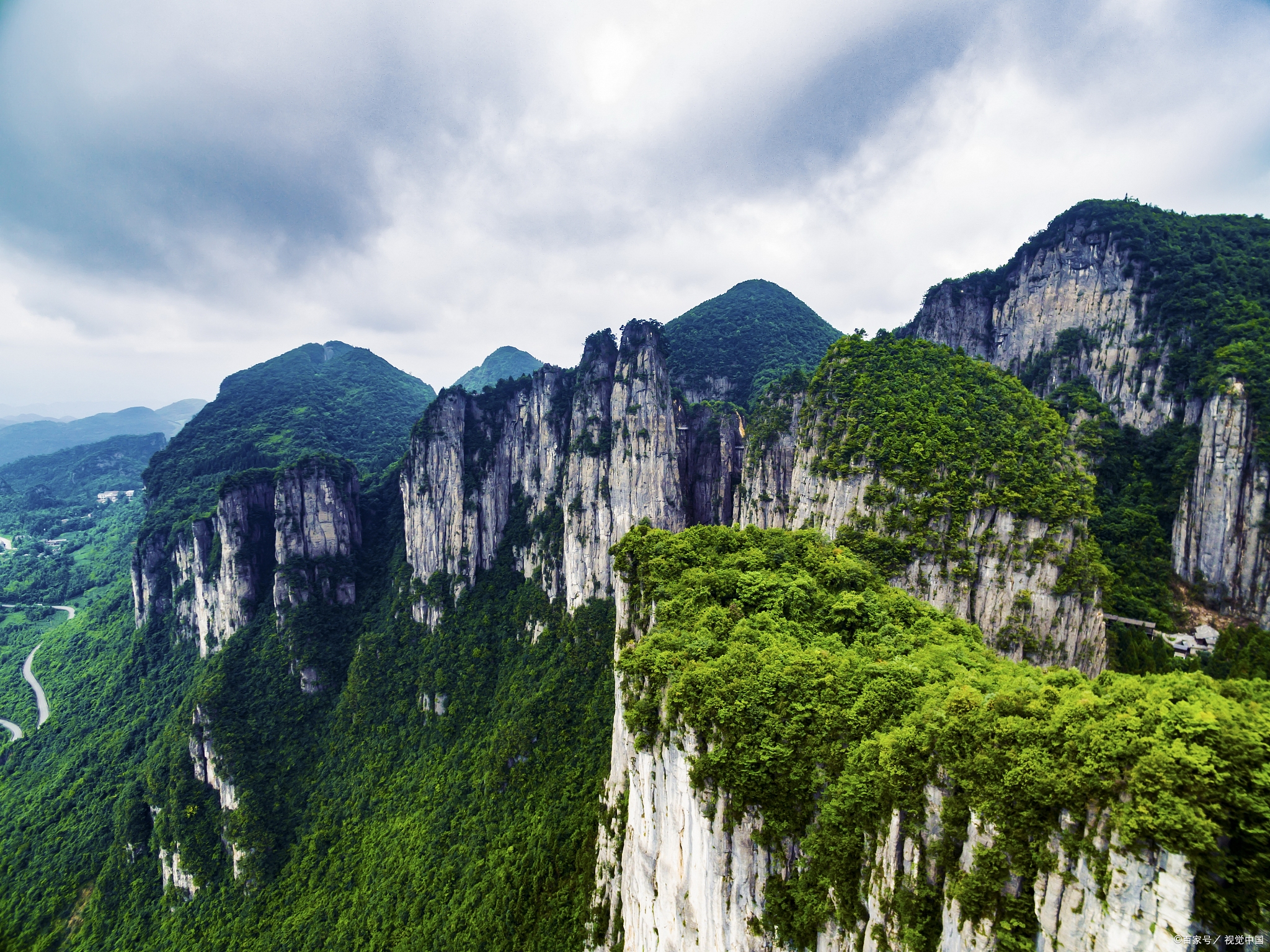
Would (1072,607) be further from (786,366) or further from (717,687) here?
(786,366)

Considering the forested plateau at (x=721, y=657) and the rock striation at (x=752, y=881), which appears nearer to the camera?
the rock striation at (x=752, y=881)

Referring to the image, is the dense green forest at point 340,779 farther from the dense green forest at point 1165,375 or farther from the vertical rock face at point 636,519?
the dense green forest at point 1165,375

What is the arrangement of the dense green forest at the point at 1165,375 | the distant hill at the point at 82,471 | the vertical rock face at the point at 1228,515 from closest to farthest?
1. the vertical rock face at the point at 1228,515
2. the dense green forest at the point at 1165,375
3. the distant hill at the point at 82,471

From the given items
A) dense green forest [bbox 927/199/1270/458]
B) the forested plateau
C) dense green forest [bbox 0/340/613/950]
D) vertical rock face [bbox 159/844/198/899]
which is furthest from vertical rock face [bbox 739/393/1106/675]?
vertical rock face [bbox 159/844/198/899]

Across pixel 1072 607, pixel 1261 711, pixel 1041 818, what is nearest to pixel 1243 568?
pixel 1072 607

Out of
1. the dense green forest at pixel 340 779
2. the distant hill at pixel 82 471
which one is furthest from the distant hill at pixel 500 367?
the dense green forest at pixel 340 779

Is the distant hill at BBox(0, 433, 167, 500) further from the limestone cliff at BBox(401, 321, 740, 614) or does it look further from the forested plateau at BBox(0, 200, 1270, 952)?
the limestone cliff at BBox(401, 321, 740, 614)

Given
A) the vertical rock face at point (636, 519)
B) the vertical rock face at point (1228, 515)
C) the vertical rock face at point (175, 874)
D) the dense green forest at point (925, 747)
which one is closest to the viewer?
the dense green forest at point (925, 747)
